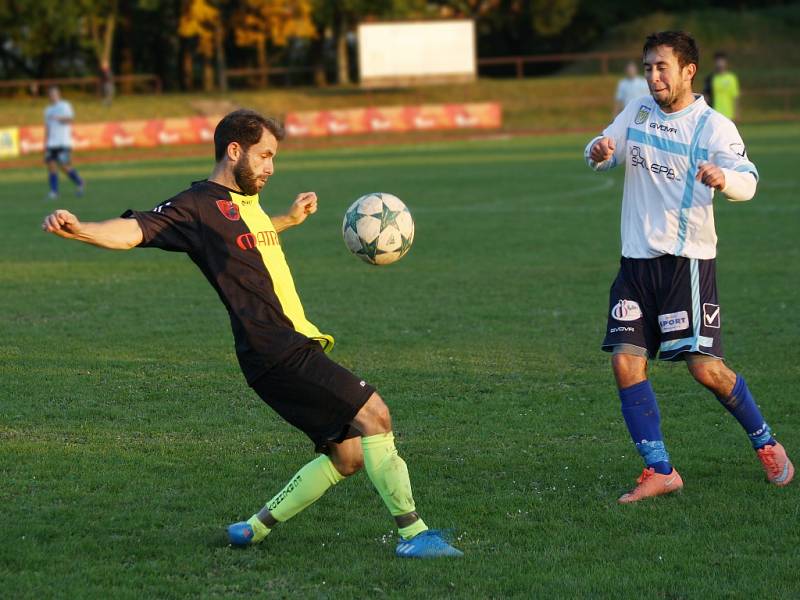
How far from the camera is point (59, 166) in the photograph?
2350 cm

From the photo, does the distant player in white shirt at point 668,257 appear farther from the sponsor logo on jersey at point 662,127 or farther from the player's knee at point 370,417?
the player's knee at point 370,417

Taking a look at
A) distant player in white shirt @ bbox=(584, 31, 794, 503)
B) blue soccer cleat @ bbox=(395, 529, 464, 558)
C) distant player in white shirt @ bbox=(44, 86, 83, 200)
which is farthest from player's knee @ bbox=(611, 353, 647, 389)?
distant player in white shirt @ bbox=(44, 86, 83, 200)

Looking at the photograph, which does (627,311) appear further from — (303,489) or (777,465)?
(303,489)

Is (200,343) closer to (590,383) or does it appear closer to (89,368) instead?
(89,368)

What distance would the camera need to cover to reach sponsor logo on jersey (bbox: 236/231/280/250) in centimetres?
491

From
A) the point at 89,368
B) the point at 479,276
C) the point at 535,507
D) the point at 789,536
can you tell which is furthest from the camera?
the point at 479,276

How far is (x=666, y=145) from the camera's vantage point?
5715 mm

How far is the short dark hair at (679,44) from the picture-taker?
5.59m

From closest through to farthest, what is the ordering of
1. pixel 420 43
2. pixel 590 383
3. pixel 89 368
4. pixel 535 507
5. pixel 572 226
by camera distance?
pixel 535 507
pixel 590 383
pixel 89 368
pixel 572 226
pixel 420 43

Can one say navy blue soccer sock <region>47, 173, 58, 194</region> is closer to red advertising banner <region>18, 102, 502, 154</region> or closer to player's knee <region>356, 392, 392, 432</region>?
red advertising banner <region>18, 102, 502, 154</region>

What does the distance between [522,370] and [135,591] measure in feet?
14.1

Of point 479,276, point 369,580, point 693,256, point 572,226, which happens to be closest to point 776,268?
point 479,276

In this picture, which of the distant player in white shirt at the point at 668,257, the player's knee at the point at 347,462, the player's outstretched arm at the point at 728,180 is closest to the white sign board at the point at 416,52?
the distant player in white shirt at the point at 668,257

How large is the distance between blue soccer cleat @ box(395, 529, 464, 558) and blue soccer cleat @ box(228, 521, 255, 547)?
2.10 ft
